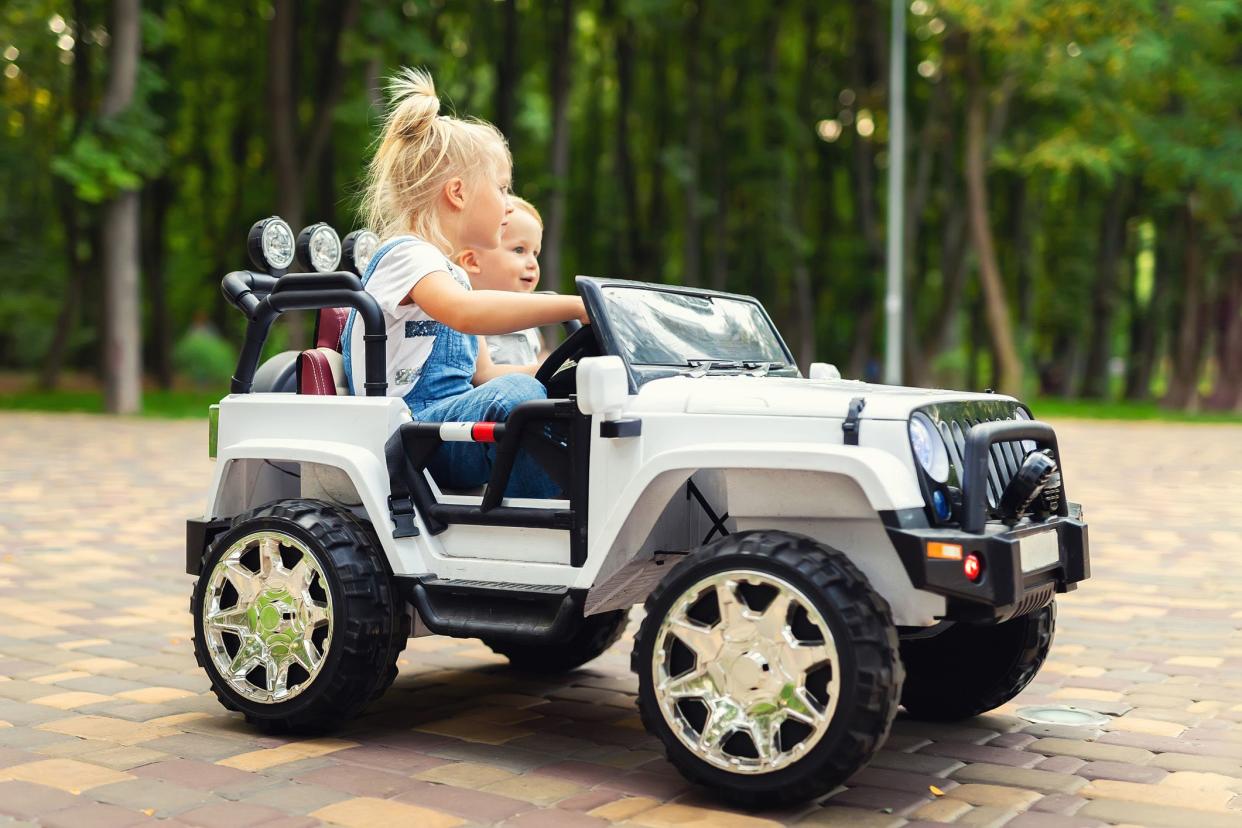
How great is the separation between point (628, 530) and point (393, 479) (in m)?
0.82

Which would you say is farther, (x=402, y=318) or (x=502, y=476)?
(x=402, y=318)

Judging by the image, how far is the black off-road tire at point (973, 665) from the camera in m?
4.49

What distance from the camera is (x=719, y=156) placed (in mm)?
32719

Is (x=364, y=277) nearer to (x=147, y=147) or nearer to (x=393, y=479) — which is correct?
(x=393, y=479)

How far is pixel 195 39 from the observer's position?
31.0 m

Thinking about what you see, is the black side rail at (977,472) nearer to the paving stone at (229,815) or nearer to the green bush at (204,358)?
the paving stone at (229,815)

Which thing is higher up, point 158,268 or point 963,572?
point 158,268

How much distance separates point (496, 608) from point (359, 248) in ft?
5.15

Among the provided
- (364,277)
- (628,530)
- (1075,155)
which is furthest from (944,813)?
(1075,155)

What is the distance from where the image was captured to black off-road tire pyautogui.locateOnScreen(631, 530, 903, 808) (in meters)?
3.48

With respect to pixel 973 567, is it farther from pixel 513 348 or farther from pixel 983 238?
pixel 983 238

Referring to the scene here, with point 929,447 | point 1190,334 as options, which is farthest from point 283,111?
point 929,447

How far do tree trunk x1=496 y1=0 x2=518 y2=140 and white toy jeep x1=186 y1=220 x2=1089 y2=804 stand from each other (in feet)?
75.4

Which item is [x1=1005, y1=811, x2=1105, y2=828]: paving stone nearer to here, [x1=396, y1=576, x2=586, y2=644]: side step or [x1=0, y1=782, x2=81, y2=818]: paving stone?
[x1=396, y1=576, x2=586, y2=644]: side step
